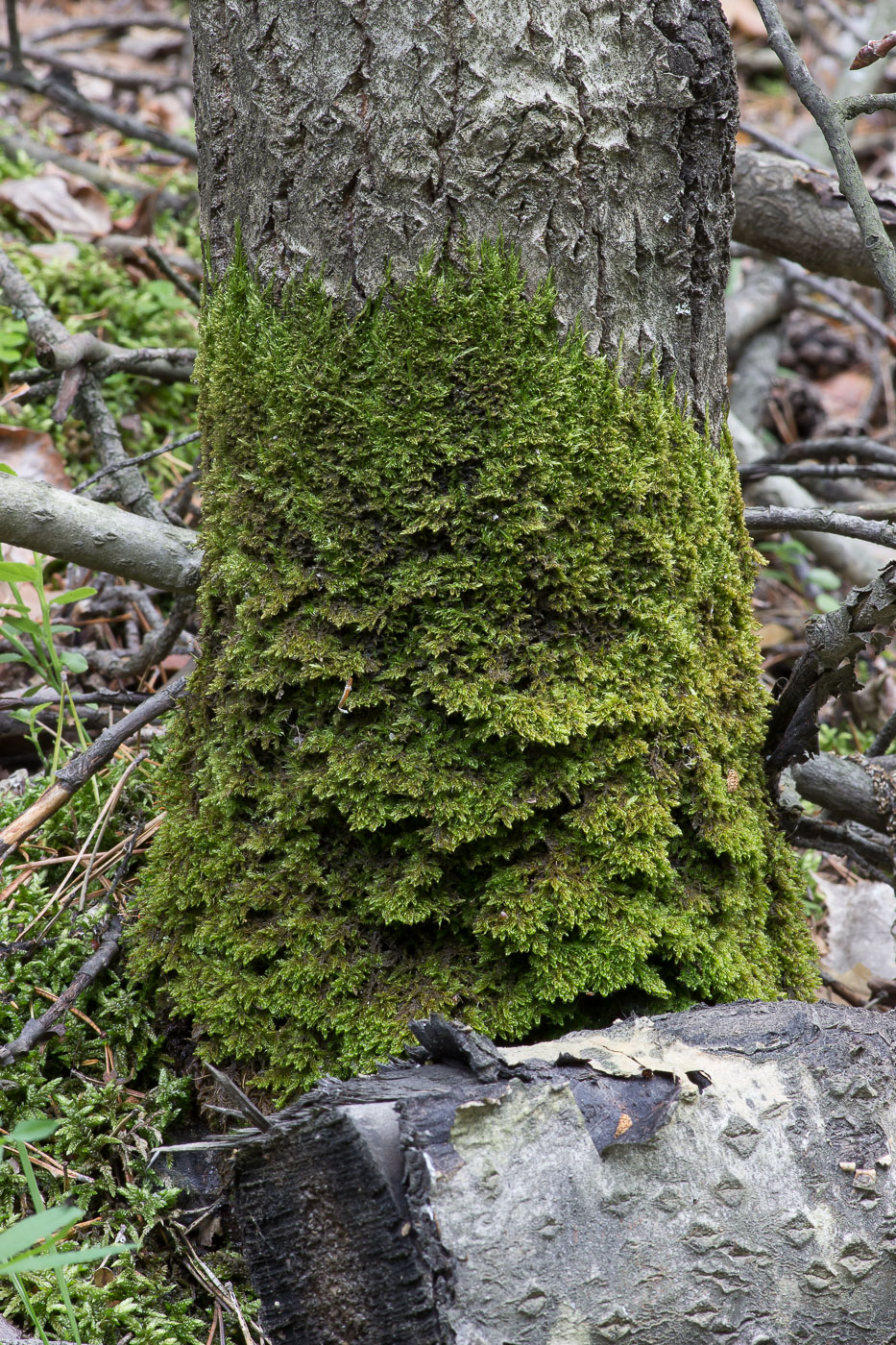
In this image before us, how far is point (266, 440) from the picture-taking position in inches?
67.0

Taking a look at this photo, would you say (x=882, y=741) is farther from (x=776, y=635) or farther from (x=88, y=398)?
(x=88, y=398)

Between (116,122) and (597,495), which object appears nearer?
(597,495)

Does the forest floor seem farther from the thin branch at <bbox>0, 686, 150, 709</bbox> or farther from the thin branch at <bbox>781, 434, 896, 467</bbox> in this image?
the thin branch at <bbox>781, 434, 896, 467</bbox>

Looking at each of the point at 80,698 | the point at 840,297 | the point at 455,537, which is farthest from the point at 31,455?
the point at 840,297

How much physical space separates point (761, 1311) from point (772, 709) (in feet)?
3.64

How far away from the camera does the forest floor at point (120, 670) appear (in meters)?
1.62

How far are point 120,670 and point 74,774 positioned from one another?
30.9 inches

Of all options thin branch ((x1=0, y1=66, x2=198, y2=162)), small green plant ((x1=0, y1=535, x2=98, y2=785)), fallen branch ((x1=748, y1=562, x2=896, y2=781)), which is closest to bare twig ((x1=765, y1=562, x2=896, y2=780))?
fallen branch ((x1=748, y1=562, x2=896, y2=781))

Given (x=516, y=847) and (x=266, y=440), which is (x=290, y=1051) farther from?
(x=266, y=440)

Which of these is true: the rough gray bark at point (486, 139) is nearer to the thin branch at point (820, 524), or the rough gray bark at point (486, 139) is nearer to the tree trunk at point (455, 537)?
the tree trunk at point (455, 537)

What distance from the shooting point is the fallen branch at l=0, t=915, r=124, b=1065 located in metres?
1.73

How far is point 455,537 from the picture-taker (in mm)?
1638

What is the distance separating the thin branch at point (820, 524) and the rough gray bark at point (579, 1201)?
1.07 meters

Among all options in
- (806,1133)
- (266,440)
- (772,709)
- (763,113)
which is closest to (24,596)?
(266,440)
